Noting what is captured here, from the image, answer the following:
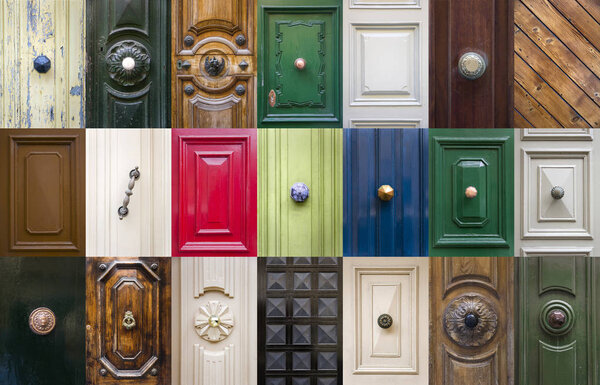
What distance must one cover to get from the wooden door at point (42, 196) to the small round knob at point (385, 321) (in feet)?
4.75

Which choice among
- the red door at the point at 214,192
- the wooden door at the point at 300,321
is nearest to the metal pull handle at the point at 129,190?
the red door at the point at 214,192

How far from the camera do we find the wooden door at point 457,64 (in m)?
1.96

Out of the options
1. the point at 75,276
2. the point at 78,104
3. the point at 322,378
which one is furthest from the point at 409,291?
the point at 78,104

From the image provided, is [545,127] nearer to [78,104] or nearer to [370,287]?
[370,287]

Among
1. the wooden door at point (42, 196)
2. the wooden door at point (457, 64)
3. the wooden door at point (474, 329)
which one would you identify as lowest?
the wooden door at point (474, 329)

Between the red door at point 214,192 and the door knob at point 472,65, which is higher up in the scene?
the door knob at point 472,65

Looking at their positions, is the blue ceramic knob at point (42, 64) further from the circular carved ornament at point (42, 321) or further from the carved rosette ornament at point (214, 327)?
the carved rosette ornament at point (214, 327)

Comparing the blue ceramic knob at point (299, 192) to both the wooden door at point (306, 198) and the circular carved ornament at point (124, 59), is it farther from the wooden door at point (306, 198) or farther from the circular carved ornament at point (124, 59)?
the circular carved ornament at point (124, 59)

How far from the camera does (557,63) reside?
77.9 inches

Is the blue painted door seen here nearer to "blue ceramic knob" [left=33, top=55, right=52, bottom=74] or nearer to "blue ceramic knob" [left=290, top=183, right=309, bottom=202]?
"blue ceramic knob" [left=290, top=183, right=309, bottom=202]

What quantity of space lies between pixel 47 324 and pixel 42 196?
1.98 feet

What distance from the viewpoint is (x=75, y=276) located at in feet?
6.39

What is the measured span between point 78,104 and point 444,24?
1784mm

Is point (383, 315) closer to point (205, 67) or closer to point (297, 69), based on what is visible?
point (297, 69)
